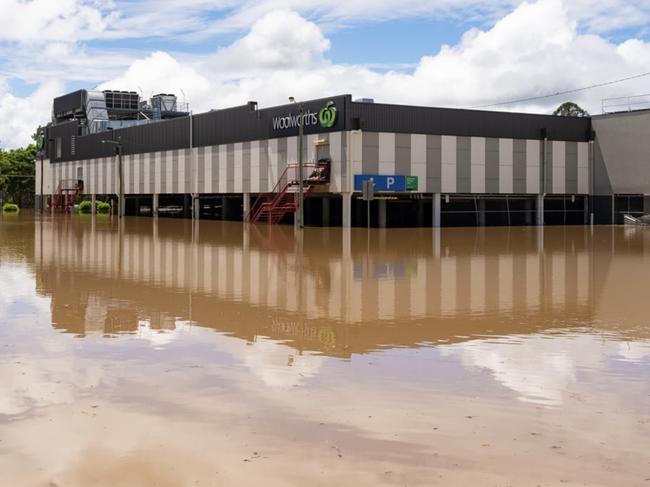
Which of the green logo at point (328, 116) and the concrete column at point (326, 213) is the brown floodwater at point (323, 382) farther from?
the concrete column at point (326, 213)

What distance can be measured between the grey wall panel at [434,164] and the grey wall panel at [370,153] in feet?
14.0

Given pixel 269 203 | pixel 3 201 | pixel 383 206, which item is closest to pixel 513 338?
pixel 383 206

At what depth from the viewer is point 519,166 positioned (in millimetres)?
59562

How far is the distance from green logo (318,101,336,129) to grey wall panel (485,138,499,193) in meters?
12.0

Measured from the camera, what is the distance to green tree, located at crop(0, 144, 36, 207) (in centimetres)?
13088

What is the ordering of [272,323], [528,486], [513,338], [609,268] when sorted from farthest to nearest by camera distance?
[609,268]
[272,323]
[513,338]
[528,486]

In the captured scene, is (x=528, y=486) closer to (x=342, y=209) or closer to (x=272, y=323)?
(x=272, y=323)

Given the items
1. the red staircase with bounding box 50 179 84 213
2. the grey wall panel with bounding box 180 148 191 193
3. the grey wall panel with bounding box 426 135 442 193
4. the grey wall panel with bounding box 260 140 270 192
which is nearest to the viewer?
the grey wall panel with bounding box 426 135 442 193

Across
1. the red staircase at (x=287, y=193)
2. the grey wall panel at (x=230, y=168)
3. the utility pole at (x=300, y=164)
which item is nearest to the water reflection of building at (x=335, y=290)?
the utility pole at (x=300, y=164)

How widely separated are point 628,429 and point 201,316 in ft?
27.3

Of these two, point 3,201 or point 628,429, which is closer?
point 628,429

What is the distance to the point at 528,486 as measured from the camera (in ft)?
19.8

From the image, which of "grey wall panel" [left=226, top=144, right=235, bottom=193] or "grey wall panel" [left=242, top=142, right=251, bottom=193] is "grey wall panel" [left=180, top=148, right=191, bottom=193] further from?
"grey wall panel" [left=242, top=142, right=251, bottom=193]

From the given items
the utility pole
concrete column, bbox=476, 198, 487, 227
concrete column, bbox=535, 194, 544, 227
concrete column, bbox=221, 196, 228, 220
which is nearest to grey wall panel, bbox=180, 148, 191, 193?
concrete column, bbox=221, 196, 228, 220
